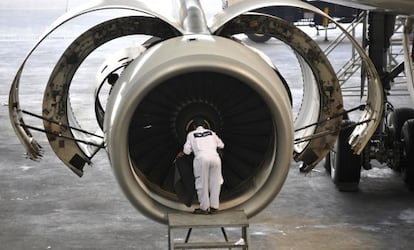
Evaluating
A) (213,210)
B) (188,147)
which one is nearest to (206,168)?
(188,147)

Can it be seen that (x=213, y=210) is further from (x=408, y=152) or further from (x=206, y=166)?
(x=408, y=152)

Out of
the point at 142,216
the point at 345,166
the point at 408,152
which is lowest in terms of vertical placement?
the point at 142,216

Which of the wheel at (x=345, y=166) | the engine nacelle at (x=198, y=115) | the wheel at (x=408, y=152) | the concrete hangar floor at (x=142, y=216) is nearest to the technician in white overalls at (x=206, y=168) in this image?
the engine nacelle at (x=198, y=115)

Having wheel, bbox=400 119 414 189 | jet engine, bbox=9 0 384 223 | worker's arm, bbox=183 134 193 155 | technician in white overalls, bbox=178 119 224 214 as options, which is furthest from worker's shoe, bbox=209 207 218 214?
wheel, bbox=400 119 414 189

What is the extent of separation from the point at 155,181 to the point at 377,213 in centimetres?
538

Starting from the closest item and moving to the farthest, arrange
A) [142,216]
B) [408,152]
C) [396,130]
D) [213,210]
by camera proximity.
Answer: [213,210] < [142,216] < [408,152] < [396,130]

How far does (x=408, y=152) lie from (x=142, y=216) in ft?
12.8

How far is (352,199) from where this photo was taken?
13.6 m

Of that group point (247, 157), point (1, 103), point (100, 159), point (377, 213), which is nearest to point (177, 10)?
point (247, 157)

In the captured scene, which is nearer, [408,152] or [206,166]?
[206,166]

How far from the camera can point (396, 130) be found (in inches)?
567

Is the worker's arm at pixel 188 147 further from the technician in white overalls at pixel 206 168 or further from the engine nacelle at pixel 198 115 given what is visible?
the engine nacelle at pixel 198 115

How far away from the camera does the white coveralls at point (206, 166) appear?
7965mm

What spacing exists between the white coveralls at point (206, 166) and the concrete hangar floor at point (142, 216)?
11.4ft
